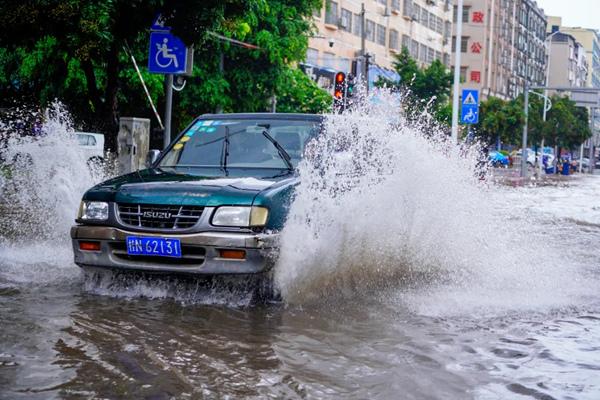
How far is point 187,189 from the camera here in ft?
22.6

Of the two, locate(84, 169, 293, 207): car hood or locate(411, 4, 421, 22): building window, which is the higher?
locate(411, 4, 421, 22): building window

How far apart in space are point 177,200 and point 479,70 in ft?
284

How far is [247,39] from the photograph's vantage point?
31078mm

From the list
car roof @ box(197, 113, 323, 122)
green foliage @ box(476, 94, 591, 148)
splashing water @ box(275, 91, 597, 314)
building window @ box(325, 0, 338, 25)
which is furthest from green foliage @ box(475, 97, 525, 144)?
car roof @ box(197, 113, 323, 122)

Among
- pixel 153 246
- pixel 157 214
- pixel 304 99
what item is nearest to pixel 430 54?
pixel 304 99

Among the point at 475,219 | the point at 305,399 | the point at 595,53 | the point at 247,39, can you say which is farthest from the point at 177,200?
the point at 595,53

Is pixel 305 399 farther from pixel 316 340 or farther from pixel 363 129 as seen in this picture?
pixel 363 129

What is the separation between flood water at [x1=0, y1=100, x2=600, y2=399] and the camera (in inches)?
187

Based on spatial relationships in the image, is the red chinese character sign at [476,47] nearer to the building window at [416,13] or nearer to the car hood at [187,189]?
the building window at [416,13]

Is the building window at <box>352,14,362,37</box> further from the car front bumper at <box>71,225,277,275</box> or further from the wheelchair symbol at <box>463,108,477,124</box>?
the car front bumper at <box>71,225,277,275</box>

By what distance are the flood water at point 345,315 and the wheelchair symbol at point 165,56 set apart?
9.44ft

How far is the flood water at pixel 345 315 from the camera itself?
4758 mm

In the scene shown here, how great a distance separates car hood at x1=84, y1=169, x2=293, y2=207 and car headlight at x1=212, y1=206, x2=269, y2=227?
0.05m

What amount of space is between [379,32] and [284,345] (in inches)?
2333
